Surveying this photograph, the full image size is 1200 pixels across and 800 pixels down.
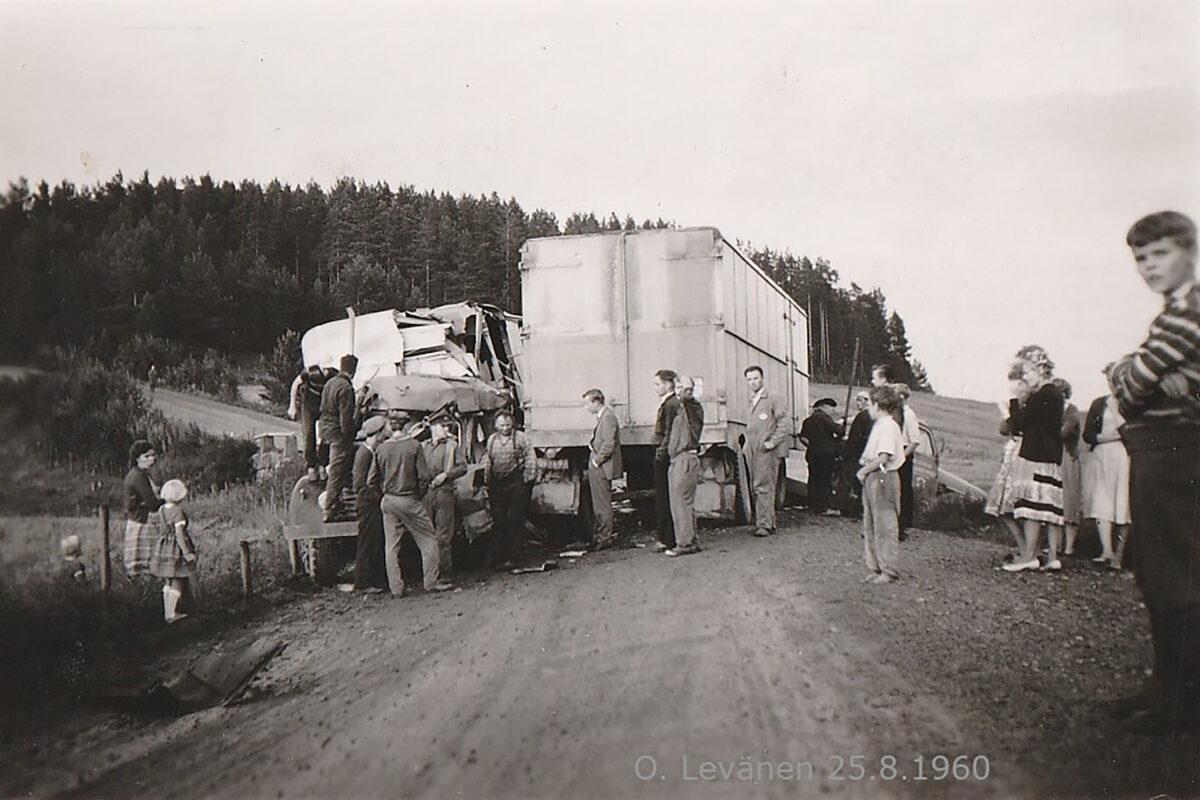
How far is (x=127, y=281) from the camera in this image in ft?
18.9

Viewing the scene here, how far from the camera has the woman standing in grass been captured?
544 cm

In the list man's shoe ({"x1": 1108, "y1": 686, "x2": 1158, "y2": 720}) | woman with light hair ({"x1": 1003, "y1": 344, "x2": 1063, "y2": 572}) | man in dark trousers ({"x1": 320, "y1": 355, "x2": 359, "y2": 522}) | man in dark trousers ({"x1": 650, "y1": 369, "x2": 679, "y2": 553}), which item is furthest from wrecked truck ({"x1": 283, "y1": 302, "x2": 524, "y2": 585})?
man's shoe ({"x1": 1108, "y1": 686, "x2": 1158, "y2": 720})

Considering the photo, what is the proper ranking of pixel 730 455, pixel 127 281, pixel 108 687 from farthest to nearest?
pixel 730 455 < pixel 127 281 < pixel 108 687

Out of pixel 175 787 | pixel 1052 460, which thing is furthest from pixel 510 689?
pixel 1052 460

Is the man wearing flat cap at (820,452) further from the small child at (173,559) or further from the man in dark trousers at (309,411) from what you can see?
the small child at (173,559)

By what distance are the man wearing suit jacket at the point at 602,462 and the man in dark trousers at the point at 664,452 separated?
51 cm

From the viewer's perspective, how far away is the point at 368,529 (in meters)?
7.45

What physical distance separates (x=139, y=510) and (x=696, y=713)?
13.1ft

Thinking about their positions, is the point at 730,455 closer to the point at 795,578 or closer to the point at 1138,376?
the point at 795,578

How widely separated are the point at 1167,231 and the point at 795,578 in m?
3.58

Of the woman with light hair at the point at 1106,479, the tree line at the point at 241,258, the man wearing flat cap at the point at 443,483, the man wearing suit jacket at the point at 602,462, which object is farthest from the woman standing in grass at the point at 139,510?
the woman with light hair at the point at 1106,479

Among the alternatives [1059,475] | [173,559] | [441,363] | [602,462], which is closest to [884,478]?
[1059,475]

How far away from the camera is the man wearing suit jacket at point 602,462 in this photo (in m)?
8.38

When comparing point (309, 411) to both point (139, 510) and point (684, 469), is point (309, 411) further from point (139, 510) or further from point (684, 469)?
point (684, 469)
